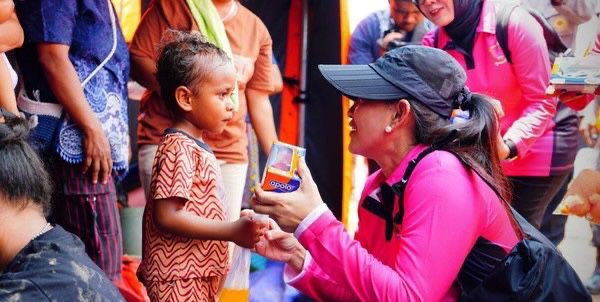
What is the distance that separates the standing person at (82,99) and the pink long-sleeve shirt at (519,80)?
1640mm

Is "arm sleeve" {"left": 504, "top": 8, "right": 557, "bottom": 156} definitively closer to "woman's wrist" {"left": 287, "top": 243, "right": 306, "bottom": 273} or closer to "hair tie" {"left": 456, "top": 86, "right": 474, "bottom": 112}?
"hair tie" {"left": 456, "top": 86, "right": 474, "bottom": 112}

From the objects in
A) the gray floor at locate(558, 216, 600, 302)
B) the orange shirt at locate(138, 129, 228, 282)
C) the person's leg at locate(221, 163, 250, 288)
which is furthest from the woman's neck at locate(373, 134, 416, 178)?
the gray floor at locate(558, 216, 600, 302)

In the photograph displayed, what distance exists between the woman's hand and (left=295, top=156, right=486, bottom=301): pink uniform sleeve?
0.15ft

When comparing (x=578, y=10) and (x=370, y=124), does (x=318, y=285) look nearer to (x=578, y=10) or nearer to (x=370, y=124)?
(x=370, y=124)

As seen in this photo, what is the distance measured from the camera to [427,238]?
203cm

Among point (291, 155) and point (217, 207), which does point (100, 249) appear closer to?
point (217, 207)

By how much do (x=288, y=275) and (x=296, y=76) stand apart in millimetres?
2703

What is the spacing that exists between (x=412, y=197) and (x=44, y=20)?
1443 millimetres

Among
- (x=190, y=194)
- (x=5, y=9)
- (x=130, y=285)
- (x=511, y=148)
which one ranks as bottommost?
(x=130, y=285)

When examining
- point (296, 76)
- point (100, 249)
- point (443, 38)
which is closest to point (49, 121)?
point (100, 249)

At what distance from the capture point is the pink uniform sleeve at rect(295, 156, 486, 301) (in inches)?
79.9

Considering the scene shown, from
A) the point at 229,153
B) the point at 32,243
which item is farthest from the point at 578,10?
the point at 32,243

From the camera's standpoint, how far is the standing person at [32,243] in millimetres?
1720

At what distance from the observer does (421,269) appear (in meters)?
2.02
